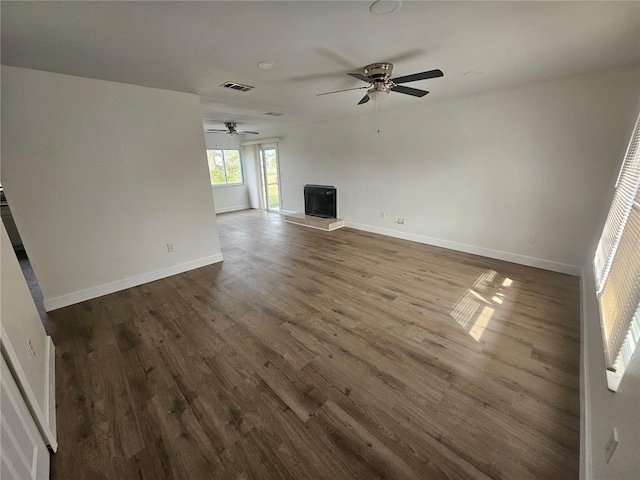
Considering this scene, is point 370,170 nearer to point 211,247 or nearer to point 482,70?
point 482,70

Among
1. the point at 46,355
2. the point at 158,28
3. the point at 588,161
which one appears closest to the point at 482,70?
the point at 588,161

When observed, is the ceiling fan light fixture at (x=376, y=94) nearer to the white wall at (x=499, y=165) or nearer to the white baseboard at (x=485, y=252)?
the white wall at (x=499, y=165)

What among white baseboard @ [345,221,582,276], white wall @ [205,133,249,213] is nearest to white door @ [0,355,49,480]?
white baseboard @ [345,221,582,276]

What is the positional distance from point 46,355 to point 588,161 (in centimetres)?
547

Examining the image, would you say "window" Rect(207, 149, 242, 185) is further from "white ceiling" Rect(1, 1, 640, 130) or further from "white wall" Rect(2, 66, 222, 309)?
"white ceiling" Rect(1, 1, 640, 130)

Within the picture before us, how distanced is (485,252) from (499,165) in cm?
128

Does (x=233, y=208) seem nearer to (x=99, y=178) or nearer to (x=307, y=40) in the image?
(x=99, y=178)

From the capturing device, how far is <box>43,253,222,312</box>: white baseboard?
2811mm

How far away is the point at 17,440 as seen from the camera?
1.09 meters

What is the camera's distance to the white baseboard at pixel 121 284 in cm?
281

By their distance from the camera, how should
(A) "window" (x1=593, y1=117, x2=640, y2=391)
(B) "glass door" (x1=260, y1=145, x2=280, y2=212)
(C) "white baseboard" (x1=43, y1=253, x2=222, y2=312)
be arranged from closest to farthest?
(A) "window" (x1=593, y1=117, x2=640, y2=391)
(C) "white baseboard" (x1=43, y1=253, x2=222, y2=312)
(B) "glass door" (x1=260, y1=145, x2=280, y2=212)

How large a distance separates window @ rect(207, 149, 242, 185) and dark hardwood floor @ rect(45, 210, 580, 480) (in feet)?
17.0

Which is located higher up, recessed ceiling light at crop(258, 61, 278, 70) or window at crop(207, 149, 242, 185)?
recessed ceiling light at crop(258, 61, 278, 70)

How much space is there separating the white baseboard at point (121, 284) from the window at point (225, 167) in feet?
14.7
